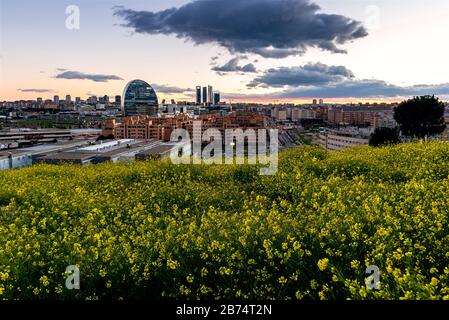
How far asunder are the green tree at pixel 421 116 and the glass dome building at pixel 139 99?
142 metres

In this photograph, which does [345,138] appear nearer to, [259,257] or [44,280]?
[259,257]

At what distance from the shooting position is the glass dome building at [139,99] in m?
168

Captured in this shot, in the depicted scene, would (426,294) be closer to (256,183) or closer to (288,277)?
(288,277)

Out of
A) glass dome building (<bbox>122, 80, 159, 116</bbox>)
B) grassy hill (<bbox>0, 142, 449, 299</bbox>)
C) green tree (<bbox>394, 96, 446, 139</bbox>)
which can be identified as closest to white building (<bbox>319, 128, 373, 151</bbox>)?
green tree (<bbox>394, 96, 446, 139</bbox>)

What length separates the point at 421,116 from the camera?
102 ft

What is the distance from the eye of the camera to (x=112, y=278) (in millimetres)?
5051

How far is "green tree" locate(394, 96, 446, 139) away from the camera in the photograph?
101ft

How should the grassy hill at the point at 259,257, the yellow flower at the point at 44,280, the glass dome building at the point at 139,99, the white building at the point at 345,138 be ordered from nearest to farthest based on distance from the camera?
1. the grassy hill at the point at 259,257
2. the yellow flower at the point at 44,280
3. the white building at the point at 345,138
4. the glass dome building at the point at 139,99

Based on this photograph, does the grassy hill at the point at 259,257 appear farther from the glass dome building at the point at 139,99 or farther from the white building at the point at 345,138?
the glass dome building at the point at 139,99

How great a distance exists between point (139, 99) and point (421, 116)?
151 m

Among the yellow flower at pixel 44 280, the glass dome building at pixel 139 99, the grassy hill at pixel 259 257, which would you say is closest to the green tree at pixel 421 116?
the grassy hill at pixel 259 257

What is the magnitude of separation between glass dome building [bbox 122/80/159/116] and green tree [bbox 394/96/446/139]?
14155 centimetres
